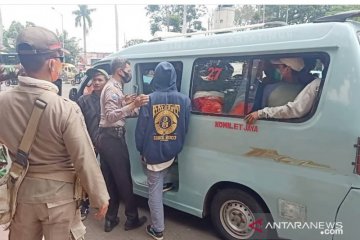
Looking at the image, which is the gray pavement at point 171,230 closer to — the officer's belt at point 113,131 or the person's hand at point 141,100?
the officer's belt at point 113,131

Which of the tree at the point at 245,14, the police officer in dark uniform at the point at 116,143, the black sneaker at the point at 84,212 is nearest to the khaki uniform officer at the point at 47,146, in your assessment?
the police officer in dark uniform at the point at 116,143

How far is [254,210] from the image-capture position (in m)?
2.98

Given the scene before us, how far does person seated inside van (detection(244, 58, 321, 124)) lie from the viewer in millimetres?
2615

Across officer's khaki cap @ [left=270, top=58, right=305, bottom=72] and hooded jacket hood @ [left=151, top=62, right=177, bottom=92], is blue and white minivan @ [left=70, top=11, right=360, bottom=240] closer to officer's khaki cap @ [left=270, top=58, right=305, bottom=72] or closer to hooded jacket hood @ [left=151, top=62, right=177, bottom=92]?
officer's khaki cap @ [left=270, top=58, right=305, bottom=72]

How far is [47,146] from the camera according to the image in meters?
1.87

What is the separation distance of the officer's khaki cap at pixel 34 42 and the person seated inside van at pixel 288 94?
1711 millimetres

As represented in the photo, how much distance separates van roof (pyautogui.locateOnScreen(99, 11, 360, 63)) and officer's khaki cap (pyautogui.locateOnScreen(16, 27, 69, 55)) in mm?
1635

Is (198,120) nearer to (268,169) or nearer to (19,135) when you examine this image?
(268,169)

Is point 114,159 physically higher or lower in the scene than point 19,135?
lower

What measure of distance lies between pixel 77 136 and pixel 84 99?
6.76ft

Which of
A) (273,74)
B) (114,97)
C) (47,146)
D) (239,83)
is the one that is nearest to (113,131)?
(114,97)

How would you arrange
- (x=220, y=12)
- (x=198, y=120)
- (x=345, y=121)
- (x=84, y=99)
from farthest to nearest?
(x=220, y=12) < (x=84, y=99) < (x=198, y=120) < (x=345, y=121)

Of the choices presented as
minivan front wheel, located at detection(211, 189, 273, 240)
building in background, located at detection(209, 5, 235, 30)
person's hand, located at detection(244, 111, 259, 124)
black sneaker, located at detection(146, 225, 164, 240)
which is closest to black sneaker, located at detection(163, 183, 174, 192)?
black sneaker, located at detection(146, 225, 164, 240)

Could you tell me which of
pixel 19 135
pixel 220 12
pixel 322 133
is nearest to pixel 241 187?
pixel 322 133
